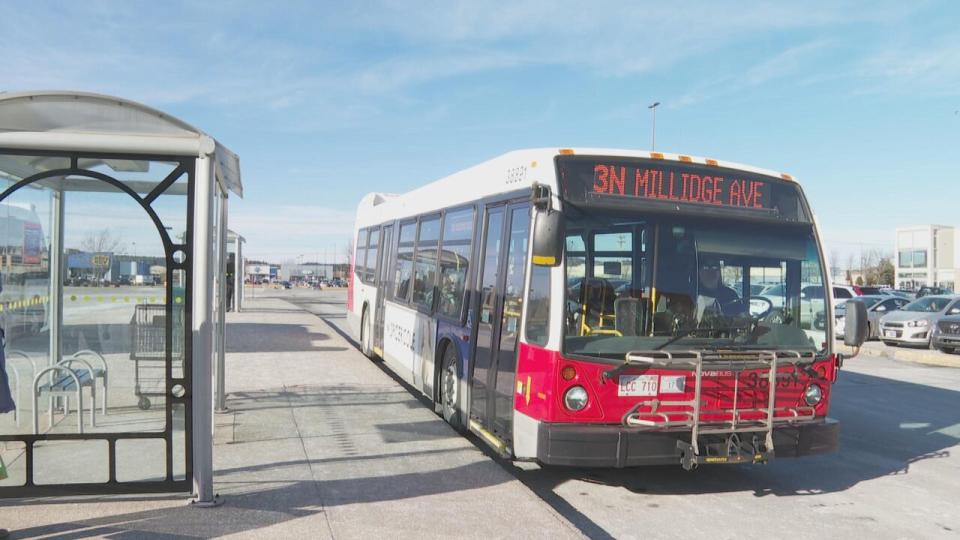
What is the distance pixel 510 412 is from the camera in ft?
21.7

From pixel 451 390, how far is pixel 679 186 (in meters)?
3.58

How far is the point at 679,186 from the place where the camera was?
646 cm

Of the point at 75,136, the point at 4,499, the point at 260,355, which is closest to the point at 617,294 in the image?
the point at 75,136

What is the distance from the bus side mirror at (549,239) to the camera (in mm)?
5773

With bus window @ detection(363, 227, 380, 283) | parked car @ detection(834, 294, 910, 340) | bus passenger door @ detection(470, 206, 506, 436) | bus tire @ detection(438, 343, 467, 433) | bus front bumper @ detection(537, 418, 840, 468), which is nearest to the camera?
bus front bumper @ detection(537, 418, 840, 468)

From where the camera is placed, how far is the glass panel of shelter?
5.43 metres

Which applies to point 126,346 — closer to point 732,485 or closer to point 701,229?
point 701,229

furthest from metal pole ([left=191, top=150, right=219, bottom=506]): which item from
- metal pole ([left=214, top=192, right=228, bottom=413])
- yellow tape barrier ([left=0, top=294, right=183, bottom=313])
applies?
metal pole ([left=214, top=192, right=228, bottom=413])

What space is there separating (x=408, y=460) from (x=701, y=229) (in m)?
3.35

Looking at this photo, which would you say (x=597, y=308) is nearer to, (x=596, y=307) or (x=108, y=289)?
(x=596, y=307)

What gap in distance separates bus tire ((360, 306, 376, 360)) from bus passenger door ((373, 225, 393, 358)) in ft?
2.36

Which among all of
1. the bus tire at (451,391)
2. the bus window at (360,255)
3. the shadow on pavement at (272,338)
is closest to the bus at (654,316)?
the bus tire at (451,391)

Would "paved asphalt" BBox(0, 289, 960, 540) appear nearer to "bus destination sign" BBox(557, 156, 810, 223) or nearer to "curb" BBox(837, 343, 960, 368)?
"bus destination sign" BBox(557, 156, 810, 223)

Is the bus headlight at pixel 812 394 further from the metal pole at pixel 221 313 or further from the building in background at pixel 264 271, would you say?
the building in background at pixel 264 271
